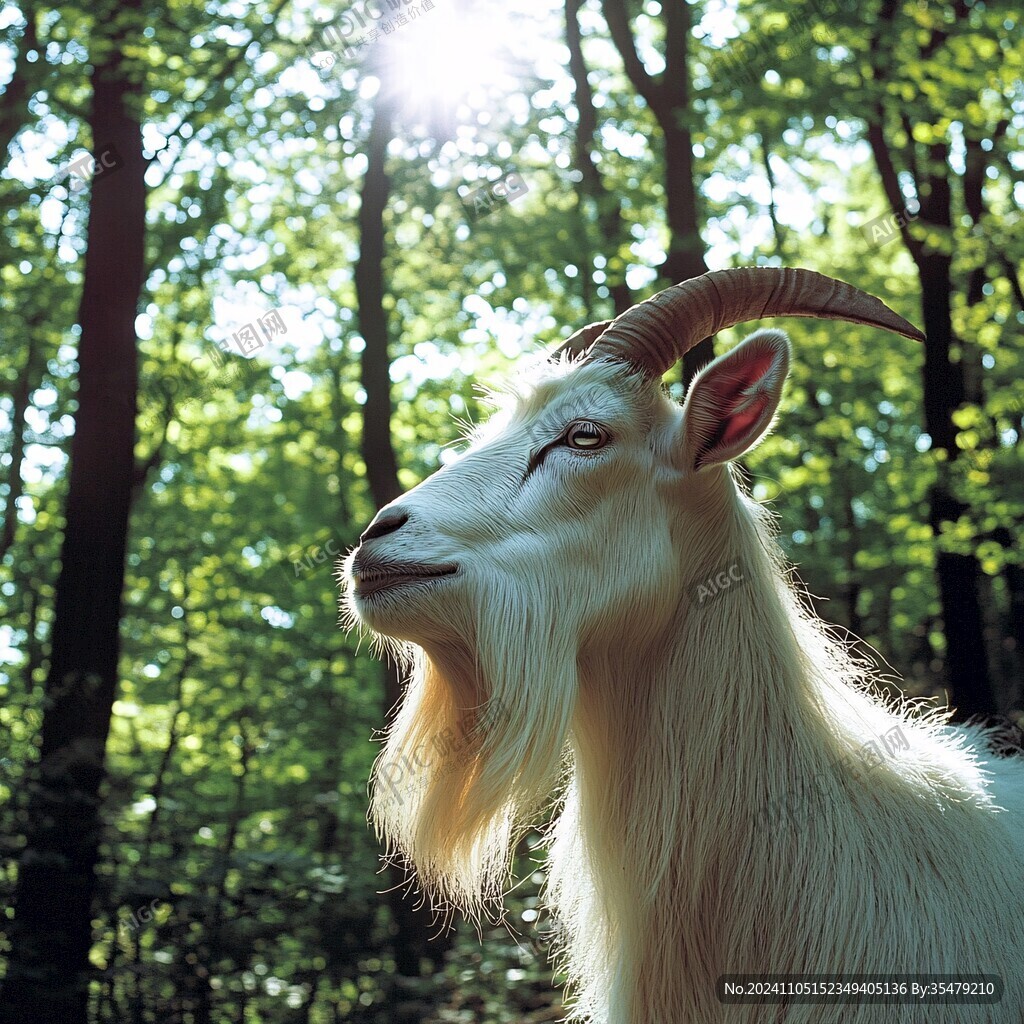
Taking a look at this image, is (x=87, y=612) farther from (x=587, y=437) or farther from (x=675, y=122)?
(x=675, y=122)

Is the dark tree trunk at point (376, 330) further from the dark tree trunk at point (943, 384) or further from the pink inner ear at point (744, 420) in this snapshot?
the pink inner ear at point (744, 420)

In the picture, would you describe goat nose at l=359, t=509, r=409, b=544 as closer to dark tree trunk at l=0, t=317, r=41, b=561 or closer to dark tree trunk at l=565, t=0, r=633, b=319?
dark tree trunk at l=565, t=0, r=633, b=319

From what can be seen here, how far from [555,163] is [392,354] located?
19.7 ft

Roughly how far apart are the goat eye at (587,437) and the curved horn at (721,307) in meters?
0.23

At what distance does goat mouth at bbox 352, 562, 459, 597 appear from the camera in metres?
2.35

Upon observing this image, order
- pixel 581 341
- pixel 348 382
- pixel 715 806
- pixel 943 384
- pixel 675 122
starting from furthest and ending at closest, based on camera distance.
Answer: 1. pixel 348 382
2. pixel 943 384
3. pixel 675 122
4. pixel 581 341
5. pixel 715 806

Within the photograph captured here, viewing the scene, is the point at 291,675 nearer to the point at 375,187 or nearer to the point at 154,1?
the point at 375,187

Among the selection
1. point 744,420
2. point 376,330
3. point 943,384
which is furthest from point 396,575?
point 943,384

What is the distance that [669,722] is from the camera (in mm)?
2586

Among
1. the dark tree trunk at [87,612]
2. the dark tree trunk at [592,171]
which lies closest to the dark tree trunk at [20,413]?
the dark tree trunk at [87,612]

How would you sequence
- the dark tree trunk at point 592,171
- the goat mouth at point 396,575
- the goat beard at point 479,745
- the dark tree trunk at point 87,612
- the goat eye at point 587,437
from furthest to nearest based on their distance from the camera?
the dark tree trunk at point 592,171 < the dark tree trunk at point 87,612 < the goat eye at point 587,437 < the goat beard at point 479,745 < the goat mouth at point 396,575

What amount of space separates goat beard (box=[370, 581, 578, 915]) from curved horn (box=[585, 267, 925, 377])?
769mm

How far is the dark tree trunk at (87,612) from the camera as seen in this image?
642 cm

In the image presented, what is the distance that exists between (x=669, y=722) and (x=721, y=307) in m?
1.13
